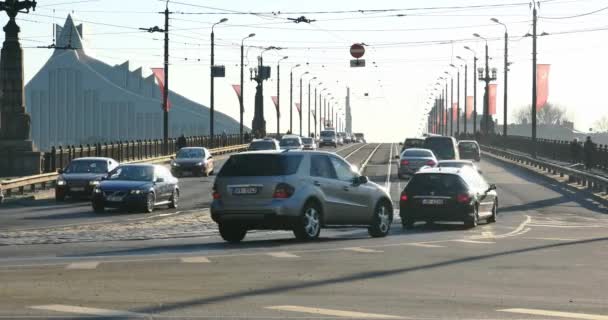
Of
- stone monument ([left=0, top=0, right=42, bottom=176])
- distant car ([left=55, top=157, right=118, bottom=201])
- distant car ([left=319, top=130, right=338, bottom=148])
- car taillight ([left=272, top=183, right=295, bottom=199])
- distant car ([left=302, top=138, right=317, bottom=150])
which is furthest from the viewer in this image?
distant car ([left=319, top=130, right=338, bottom=148])

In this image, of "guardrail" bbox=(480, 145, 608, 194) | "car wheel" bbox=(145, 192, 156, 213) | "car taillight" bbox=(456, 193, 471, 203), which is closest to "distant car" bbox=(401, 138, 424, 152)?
"guardrail" bbox=(480, 145, 608, 194)

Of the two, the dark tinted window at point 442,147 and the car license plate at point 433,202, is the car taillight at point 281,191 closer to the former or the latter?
the car license plate at point 433,202

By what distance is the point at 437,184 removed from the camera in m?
31.2

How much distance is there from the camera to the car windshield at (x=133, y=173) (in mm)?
37344

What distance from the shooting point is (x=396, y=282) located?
53.3 feet

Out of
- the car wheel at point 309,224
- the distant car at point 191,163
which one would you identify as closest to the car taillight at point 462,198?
the car wheel at point 309,224

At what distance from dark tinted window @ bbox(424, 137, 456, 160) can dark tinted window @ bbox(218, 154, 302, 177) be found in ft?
134

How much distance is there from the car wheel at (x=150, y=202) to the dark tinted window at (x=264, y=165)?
1297 cm

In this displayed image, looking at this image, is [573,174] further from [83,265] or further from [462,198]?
[83,265]

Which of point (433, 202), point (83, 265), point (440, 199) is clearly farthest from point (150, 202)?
point (83, 265)

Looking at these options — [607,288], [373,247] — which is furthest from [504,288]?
[373,247]

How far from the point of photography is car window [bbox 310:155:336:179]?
24.1 meters

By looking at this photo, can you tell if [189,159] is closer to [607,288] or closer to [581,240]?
[581,240]

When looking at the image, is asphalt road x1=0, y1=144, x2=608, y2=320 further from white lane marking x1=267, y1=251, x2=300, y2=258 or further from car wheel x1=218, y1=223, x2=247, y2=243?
car wheel x1=218, y1=223, x2=247, y2=243
